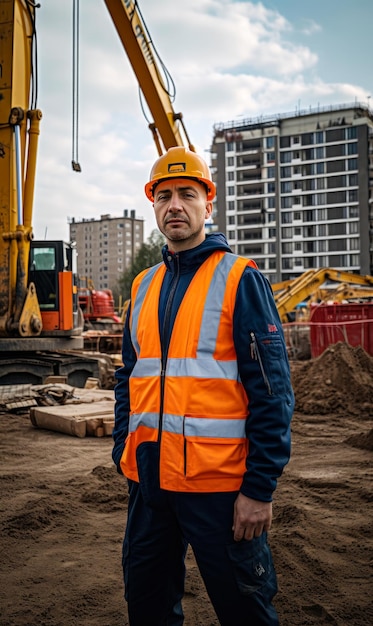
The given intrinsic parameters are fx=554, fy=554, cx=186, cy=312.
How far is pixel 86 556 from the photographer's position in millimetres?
3871

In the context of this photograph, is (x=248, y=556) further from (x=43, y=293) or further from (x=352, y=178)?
(x=352, y=178)

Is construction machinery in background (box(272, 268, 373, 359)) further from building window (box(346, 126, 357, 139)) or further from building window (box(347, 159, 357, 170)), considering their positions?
building window (box(346, 126, 357, 139))

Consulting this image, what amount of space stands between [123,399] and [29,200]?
842 centimetres

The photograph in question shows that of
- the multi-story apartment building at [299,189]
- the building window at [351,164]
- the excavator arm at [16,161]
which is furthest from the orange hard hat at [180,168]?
the building window at [351,164]

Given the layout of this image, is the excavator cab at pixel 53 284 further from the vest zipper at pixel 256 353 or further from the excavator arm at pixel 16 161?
the vest zipper at pixel 256 353

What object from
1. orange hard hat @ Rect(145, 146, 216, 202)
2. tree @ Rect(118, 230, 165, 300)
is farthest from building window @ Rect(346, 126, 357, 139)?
orange hard hat @ Rect(145, 146, 216, 202)

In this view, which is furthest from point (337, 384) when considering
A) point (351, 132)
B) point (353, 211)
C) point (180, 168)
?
point (351, 132)

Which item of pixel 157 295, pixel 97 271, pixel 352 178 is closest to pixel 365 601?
pixel 157 295

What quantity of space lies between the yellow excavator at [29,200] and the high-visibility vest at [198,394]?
8.49 m

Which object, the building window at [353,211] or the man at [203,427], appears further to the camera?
the building window at [353,211]

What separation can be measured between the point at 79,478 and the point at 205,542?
12.8ft

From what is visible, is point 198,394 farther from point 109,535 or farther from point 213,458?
point 109,535

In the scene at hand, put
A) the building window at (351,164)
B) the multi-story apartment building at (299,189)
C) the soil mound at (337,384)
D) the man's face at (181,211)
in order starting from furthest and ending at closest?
the building window at (351,164) < the multi-story apartment building at (299,189) < the soil mound at (337,384) < the man's face at (181,211)

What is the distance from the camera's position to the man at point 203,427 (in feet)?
6.76
